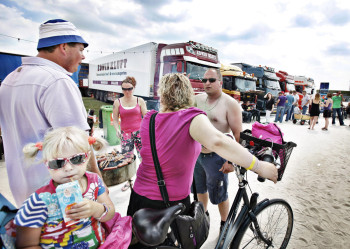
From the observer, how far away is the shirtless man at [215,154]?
2309 mm

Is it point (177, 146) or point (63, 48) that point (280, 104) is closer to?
point (177, 146)

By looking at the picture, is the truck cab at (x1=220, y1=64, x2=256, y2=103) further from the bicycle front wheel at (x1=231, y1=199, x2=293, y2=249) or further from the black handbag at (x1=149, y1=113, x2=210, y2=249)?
the black handbag at (x1=149, y1=113, x2=210, y2=249)

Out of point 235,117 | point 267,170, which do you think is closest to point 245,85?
point 235,117

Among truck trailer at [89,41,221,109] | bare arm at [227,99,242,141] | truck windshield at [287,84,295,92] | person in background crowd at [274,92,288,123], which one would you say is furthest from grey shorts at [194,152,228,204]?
truck windshield at [287,84,295,92]

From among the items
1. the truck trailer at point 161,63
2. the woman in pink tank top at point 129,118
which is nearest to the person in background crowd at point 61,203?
the woman in pink tank top at point 129,118

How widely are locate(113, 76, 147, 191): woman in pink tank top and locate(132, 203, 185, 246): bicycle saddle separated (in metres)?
2.36

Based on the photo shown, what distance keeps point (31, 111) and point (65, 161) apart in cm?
42

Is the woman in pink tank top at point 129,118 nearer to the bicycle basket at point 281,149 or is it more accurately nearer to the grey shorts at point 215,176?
the grey shorts at point 215,176

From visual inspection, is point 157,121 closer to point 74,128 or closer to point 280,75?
point 74,128

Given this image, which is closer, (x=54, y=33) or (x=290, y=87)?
(x=54, y=33)

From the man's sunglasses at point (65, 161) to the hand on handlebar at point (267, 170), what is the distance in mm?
1201

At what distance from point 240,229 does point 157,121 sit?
4.44 ft

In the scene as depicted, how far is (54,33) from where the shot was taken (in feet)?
4.40

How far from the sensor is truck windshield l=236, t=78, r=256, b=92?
42.1ft
